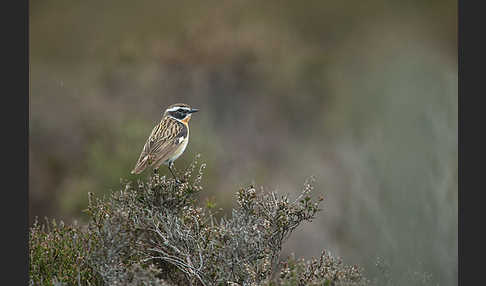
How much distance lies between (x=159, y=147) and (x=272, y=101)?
12.9ft

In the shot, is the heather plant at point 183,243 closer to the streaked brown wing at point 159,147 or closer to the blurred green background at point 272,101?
the streaked brown wing at point 159,147

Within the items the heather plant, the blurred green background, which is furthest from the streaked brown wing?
the blurred green background

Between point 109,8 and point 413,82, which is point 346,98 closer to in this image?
point 413,82

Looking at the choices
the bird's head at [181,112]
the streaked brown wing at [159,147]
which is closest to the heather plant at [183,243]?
the streaked brown wing at [159,147]

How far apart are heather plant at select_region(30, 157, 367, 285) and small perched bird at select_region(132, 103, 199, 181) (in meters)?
0.26

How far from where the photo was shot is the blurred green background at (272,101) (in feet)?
15.2

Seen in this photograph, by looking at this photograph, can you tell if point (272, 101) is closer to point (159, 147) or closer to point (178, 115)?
point (178, 115)

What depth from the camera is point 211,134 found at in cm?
637

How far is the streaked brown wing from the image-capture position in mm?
3682

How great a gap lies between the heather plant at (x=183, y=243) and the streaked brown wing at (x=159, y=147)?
26 centimetres

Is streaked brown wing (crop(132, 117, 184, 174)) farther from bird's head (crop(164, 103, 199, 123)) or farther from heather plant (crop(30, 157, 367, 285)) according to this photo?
heather plant (crop(30, 157, 367, 285))

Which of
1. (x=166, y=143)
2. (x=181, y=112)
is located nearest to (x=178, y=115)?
(x=181, y=112)

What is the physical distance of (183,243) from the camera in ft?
10.9

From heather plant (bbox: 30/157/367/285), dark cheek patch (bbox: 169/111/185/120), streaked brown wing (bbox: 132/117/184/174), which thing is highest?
dark cheek patch (bbox: 169/111/185/120)
